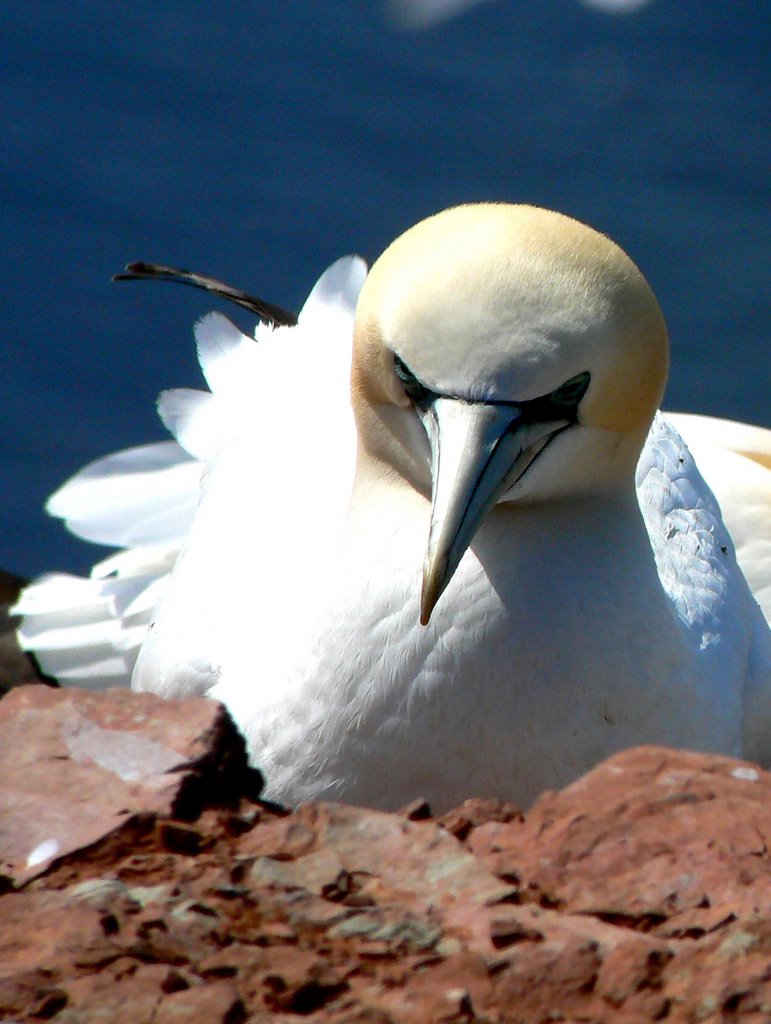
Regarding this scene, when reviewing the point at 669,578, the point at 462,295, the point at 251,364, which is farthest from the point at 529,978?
the point at 251,364

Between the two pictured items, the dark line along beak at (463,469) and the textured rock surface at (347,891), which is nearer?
the textured rock surface at (347,891)

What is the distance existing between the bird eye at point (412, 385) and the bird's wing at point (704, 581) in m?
0.87

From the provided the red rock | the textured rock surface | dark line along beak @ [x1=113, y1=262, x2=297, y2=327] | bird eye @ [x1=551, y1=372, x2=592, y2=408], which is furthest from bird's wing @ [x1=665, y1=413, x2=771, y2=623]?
the red rock

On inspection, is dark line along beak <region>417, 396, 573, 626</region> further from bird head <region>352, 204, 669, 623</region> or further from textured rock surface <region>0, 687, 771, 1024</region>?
textured rock surface <region>0, 687, 771, 1024</region>

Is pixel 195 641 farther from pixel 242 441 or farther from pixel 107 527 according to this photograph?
pixel 107 527

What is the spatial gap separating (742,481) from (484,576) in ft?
7.94

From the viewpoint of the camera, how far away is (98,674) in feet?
17.8

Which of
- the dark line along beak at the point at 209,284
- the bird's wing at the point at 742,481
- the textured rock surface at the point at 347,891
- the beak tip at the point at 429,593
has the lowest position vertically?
the textured rock surface at the point at 347,891

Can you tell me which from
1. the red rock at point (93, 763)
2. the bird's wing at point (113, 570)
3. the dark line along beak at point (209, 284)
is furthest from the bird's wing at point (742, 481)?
the red rock at point (93, 763)

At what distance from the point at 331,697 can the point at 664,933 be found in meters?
1.42

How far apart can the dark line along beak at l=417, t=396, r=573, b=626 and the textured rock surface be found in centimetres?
56

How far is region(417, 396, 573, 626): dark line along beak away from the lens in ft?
10.3

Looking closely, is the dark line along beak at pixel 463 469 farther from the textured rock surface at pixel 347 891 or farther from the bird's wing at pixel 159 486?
the bird's wing at pixel 159 486

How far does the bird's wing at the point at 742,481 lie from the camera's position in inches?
220
